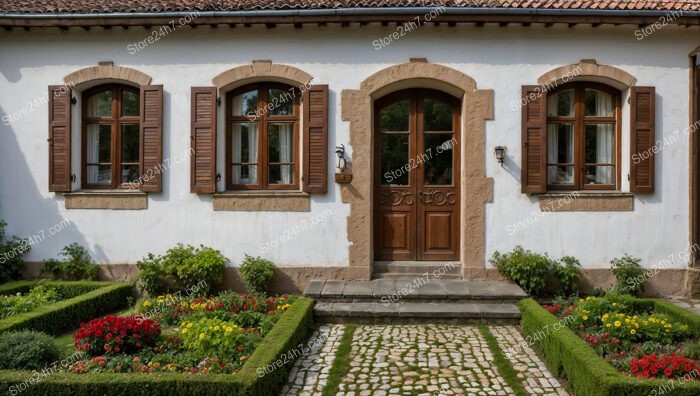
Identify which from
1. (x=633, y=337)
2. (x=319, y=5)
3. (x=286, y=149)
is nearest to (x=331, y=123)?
(x=286, y=149)

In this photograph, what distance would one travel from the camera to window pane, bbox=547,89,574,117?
883 centimetres

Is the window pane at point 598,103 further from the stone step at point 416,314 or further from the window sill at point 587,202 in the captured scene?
the stone step at point 416,314

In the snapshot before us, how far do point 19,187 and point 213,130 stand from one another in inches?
134

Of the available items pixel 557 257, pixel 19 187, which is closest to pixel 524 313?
pixel 557 257

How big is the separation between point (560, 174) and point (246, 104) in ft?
17.5

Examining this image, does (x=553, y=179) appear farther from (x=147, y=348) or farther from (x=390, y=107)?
(x=147, y=348)

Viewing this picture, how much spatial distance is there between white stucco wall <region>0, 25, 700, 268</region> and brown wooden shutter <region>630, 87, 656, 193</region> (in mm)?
169

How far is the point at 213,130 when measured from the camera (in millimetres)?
8688

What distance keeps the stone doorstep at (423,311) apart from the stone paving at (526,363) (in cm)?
21

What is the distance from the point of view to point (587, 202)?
28.0 ft

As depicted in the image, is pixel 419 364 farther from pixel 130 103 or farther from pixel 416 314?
pixel 130 103

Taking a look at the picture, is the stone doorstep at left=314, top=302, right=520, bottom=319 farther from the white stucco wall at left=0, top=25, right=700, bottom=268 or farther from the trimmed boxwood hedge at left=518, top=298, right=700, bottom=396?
the white stucco wall at left=0, top=25, right=700, bottom=268

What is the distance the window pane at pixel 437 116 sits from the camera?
359 inches

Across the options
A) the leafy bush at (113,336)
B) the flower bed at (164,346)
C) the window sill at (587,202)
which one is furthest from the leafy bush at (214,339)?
the window sill at (587,202)
